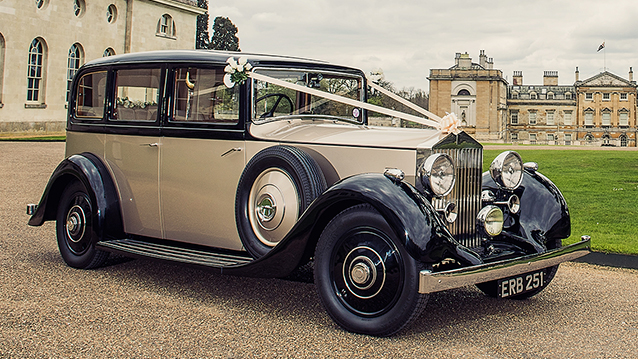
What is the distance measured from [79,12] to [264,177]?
35.2 m

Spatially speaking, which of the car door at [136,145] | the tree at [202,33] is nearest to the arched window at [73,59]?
the tree at [202,33]

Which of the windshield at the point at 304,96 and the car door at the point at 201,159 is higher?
the windshield at the point at 304,96

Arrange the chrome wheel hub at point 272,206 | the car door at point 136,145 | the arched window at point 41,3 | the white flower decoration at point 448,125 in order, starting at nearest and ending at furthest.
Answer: the white flower decoration at point 448,125, the chrome wheel hub at point 272,206, the car door at point 136,145, the arched window at point 41,3

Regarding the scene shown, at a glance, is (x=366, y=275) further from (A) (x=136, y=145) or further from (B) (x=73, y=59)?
(B) (x=73, y=59)

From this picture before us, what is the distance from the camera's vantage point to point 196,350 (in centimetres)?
361

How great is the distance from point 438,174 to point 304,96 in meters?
1.79

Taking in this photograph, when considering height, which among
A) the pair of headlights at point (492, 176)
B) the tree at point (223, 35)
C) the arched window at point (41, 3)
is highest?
the tree at point (223, 35)

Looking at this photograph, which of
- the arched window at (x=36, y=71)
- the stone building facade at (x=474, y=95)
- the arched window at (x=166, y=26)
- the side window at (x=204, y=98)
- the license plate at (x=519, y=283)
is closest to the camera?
the license plate at (x=519, y=283)

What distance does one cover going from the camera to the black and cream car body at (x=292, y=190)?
12.7 feet

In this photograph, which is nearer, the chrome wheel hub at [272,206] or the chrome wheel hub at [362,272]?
the chrome wheel hub at [362,272]

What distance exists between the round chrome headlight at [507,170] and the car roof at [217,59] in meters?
1.80

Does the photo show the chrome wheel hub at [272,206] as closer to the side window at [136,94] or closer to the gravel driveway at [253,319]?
the gravel driveway at [253,319]

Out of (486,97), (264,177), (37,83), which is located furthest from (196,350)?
(486,97)

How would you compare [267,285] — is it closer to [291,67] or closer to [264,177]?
[264,177]
